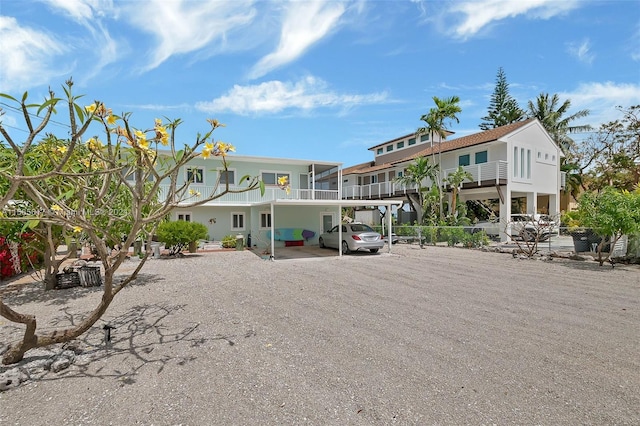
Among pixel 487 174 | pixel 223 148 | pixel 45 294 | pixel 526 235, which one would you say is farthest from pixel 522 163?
pixel 45 294

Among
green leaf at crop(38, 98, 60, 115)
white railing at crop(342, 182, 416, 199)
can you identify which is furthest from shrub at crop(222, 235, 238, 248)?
green leaf at crop(38, 98, 60, 115)

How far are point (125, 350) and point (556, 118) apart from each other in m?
41.0

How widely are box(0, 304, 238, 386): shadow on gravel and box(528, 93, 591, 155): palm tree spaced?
37.3m

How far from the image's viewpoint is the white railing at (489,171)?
69.9ft

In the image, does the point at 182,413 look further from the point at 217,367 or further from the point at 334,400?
the point at 334,400

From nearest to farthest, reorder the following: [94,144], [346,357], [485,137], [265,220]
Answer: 1. [94,144]
2. [346,357]
3. [265,220]
4. [485,137]

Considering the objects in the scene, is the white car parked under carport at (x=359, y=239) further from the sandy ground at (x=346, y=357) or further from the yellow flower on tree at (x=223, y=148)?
the yellow flower on tree at (x=223, y=148)

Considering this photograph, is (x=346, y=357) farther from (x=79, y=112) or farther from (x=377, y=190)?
(x=377, y=190)

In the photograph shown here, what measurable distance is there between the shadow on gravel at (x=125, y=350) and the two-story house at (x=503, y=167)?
1889 centimetres

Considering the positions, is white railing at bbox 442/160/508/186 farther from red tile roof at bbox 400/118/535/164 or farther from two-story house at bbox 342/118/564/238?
red tile roof at bbox 400/118/535/164

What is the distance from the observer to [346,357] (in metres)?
4.24

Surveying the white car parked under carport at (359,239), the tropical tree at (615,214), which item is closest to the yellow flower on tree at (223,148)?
the tropical tree at (615,214)

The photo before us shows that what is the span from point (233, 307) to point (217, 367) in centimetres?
280

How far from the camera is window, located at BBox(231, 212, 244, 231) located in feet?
70.2
